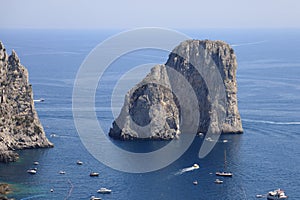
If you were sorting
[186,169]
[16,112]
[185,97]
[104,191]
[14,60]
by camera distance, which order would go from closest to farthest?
[104,191] < [186,169] < [16,112] < [14,60] < [185,97]

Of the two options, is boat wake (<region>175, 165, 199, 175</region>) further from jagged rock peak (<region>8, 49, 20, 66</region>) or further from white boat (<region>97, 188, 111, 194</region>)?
jagged rock peak (<region>8, 49, 20, 66</region>)

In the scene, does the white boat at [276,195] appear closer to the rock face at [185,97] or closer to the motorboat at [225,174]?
the motorboat at [225,174]

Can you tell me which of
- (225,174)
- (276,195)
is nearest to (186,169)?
(225,174)

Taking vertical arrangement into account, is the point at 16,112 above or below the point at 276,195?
above

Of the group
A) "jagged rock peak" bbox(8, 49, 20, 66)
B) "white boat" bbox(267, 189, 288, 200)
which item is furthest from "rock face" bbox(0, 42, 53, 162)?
"white boat" bbox(267, 189, 288, 200)

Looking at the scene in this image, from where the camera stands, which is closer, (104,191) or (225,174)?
(104,191)

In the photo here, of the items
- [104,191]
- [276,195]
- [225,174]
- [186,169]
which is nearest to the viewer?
[276,195]

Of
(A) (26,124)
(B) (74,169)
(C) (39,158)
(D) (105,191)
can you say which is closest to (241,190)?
(D) (105,191)

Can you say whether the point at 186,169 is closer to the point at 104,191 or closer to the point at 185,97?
the point at 104,191
